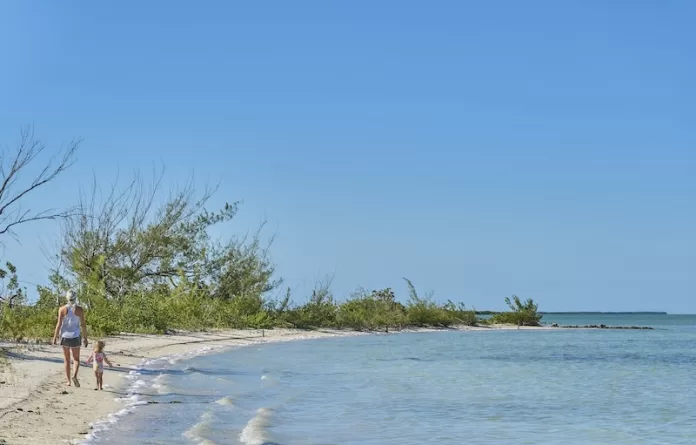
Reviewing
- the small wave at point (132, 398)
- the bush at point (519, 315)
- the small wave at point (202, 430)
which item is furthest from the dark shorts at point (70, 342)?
the bush at point (519, 315)

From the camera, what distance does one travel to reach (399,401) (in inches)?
658

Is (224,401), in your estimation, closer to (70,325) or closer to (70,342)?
(70,342)

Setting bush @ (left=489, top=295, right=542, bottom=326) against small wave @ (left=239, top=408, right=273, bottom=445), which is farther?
bush @ (left=489, top=295, right=542, bottom=326)

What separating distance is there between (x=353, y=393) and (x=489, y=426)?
4835mm

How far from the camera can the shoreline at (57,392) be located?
10320mm

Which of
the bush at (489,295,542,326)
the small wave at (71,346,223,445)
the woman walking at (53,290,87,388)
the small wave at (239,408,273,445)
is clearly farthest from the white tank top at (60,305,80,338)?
the bush at (489,295,542,326)

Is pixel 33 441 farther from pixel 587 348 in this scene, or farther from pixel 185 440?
pixel 587 348

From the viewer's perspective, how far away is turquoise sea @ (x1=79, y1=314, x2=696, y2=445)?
12180mm

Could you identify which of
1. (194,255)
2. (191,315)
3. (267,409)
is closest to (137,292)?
(191,315)

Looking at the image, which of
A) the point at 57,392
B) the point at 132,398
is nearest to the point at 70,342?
the point at 57,392

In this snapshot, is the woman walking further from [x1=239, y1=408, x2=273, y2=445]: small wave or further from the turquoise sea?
[x1=239, y1=408, x2=273, y2=445]: small wave

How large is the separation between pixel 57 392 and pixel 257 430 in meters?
3.88

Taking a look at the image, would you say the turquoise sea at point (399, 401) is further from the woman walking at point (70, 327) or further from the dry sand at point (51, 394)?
the woman walking at point (70, 327)

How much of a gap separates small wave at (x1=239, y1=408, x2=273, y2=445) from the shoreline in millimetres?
1960
